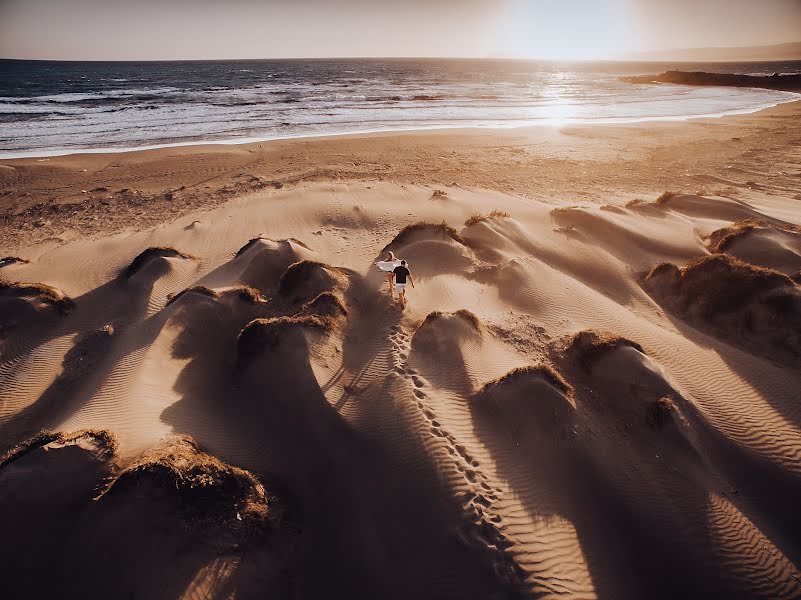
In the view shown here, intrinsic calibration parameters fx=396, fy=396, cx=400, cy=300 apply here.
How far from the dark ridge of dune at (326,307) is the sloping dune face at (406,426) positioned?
57 millimetres

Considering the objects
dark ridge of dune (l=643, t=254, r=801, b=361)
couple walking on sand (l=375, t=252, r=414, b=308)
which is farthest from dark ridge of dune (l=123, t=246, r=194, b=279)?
dark ridge of dune (l=643, t=254, r=801, b=361)

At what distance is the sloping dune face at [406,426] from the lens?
5.58 metres

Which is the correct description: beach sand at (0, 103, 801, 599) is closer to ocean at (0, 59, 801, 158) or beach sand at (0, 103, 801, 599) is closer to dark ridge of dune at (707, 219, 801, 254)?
dark ridge of dune at (707, 219, 801, 254)

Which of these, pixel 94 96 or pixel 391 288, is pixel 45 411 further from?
pixel 94 96

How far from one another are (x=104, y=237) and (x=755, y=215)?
86.7 feet

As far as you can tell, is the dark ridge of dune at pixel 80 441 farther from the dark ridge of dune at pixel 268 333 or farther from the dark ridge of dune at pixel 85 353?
the dark ridge of dune at pixel 85 353

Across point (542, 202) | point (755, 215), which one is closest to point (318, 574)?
point (542, 202)

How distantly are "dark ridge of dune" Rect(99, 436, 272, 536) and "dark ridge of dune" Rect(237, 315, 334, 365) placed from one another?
2.94m

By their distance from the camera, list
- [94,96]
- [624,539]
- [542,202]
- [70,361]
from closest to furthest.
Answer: [624,539]
[70,361]
[542,202]
[94,96]

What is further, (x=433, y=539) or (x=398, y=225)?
(x=398, y=225)

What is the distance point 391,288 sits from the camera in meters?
10.9

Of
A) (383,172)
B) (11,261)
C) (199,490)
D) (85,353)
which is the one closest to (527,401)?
(199,490)

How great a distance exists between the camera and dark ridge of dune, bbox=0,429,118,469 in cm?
636

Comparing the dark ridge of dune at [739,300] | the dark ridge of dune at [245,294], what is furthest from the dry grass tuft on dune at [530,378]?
the dark ridge of dune at [245,294]
